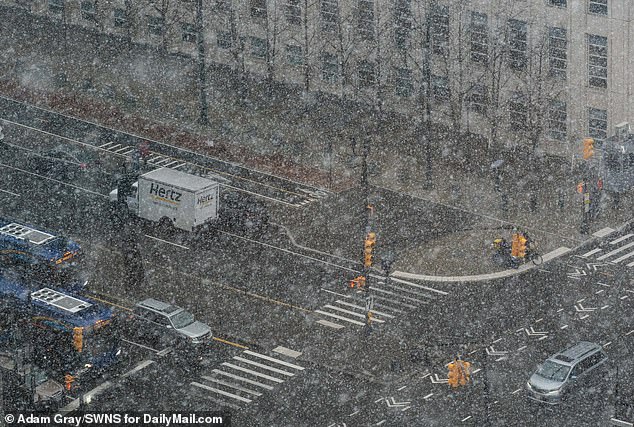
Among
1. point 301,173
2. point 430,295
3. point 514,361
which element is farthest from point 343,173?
point 514,361

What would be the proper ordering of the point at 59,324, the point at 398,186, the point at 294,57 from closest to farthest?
the point at 59,324 → the point at 398,186 → the point at 294,57

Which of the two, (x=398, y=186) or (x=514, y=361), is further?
(x=398, y=186)

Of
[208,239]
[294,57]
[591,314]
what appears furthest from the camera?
[294,57]

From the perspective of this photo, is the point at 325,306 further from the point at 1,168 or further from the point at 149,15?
the point at 149,15

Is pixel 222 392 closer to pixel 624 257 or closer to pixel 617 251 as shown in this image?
pixel 624 257

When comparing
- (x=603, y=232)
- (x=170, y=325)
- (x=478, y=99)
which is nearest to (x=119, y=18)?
(x=478, y=99)

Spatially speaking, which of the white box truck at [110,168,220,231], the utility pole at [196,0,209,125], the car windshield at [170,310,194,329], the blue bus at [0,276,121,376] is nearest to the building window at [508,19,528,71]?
the utility pole at [196,0,209,125]

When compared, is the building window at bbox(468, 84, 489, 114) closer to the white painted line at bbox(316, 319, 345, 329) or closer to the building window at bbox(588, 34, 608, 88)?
the building window at bbox(588, 34, 608, 88)
